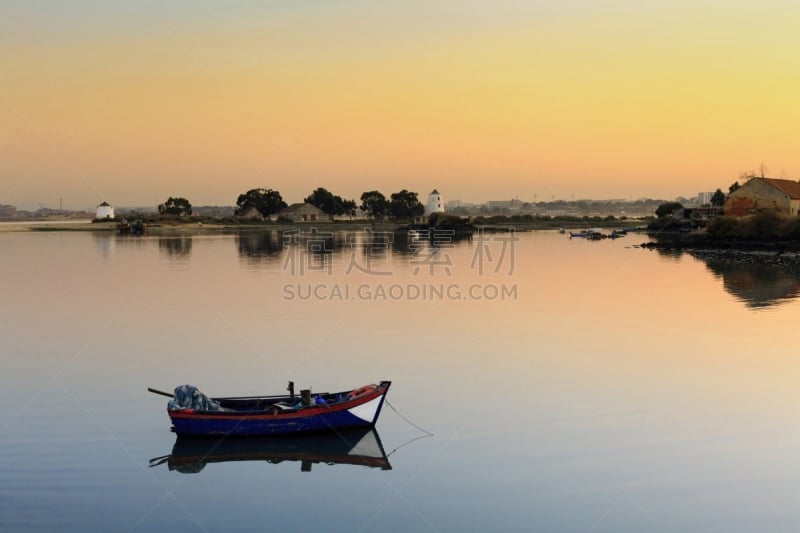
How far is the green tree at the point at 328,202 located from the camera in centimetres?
18312

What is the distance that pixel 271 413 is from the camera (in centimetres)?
1766

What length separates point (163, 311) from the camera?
127 feet

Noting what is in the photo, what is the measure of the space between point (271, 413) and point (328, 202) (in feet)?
552

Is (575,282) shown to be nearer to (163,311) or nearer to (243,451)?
(163,311)

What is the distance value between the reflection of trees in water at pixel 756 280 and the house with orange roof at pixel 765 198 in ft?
78.0

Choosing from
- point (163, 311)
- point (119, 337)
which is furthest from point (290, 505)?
point (163, 311)

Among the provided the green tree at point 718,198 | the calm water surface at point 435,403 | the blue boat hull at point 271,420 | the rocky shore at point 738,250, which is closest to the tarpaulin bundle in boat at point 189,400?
the blue boat hull at point 271,420

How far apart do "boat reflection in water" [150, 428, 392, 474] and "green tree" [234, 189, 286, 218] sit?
163m

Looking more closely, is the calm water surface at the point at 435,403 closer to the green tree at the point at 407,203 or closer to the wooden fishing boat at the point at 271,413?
the wooden fishing boat at the point at 271,413

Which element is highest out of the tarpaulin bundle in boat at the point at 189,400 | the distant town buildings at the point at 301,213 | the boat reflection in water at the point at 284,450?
the distant town buildings at the point at 301,213

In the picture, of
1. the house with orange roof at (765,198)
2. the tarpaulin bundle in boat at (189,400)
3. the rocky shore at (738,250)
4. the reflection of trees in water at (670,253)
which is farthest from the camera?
the house with orange roof at (765,198)

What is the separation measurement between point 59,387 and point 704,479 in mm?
18497

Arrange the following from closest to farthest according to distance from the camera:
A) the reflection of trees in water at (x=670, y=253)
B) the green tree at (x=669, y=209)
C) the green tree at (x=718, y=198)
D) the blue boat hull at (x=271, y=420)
Answer: the blue boat hull at (x=271, y=420)
the reflection of trees in water at (x=670, y=253)
the green tree at (x=718, y=198)
the green tree at (x=669, y=209)

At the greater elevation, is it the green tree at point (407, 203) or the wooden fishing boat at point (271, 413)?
the green tree at point (407, 203)
